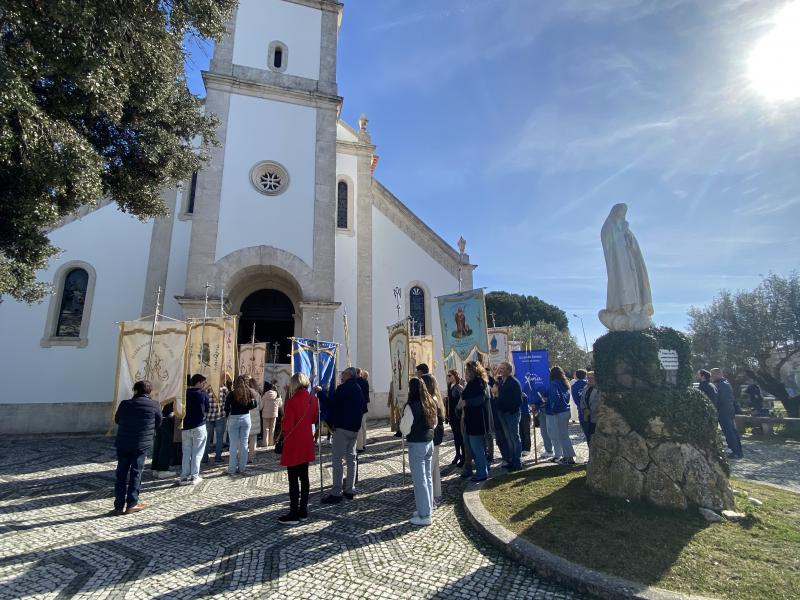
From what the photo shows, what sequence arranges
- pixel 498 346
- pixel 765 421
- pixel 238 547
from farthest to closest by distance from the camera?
pixel 498 346 < pixel 765 421 < pixel 238 547

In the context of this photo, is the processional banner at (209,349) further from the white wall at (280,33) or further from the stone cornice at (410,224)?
the white wall at (280,33)

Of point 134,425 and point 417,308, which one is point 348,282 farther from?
point 134,425

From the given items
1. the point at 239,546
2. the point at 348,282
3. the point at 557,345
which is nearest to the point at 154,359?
the point at 239,546

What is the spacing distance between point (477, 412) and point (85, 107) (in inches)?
300

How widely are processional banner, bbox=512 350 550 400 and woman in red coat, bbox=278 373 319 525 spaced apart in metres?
7.14

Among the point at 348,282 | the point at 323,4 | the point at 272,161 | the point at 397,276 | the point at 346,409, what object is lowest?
the point at 346,409

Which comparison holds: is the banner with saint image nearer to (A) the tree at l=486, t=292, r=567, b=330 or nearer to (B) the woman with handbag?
(B) the woman with handbag

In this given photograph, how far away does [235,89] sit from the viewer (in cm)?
1522

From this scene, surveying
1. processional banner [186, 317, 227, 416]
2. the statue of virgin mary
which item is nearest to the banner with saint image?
processional banner [186, 317, 227, 416]

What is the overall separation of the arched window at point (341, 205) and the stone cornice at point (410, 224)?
1236 millimetres

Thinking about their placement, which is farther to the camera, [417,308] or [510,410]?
[417,308]

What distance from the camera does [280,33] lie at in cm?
1645

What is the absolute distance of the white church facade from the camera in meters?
12.9

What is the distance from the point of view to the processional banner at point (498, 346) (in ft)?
45.5
